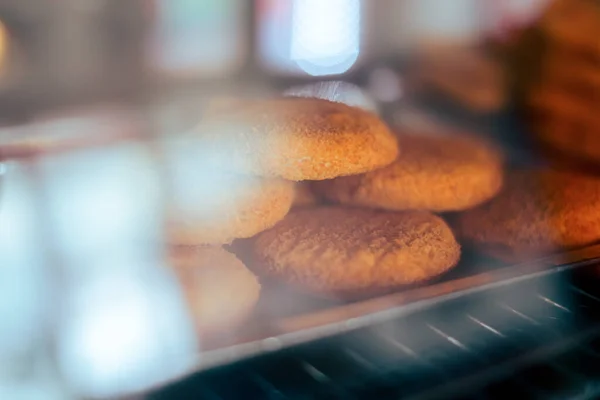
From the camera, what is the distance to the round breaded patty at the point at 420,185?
2.67 feet

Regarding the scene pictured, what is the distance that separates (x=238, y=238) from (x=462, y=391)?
1.04 feet

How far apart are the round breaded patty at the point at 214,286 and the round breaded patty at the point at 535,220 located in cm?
32

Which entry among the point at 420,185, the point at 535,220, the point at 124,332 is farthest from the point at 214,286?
the point at 535,220

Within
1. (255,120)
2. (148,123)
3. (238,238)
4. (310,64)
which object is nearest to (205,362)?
(238,238)

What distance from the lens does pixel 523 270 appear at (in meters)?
0.65

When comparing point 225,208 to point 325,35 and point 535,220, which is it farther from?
point 325,35

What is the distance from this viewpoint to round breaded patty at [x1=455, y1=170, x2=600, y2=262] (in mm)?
778

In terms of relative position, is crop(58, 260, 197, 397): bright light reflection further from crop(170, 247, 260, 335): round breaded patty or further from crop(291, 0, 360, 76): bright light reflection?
crop(291, 0, 360, 76): bright light reflection

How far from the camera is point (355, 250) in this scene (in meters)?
0.71

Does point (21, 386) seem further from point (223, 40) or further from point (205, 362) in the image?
point (223, 40)

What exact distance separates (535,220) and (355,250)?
0.87 feet

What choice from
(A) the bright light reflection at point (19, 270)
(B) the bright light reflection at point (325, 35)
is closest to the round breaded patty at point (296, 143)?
(A) the bright light reflection at point (19, 270)

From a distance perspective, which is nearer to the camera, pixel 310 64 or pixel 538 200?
pixel 538 200

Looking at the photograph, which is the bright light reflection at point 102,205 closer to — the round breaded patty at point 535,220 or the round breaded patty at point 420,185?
the round breaded patty at point 420,185
